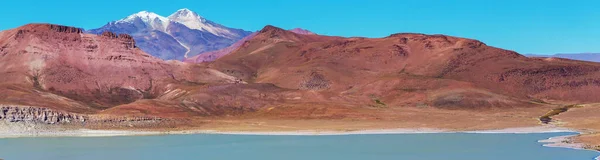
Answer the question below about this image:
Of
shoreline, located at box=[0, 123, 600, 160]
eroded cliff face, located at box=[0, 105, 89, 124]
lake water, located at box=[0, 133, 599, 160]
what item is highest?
eroded cliff face, located at box=[0, 105, 89, 124]

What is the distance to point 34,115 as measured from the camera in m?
116

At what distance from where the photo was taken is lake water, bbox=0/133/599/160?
7169 cm

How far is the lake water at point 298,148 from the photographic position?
235ft

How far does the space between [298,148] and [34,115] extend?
1982 inches

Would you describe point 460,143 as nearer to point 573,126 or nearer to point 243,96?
point 573,126

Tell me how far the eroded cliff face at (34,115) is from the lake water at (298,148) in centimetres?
1193

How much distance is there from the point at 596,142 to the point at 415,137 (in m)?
27.5

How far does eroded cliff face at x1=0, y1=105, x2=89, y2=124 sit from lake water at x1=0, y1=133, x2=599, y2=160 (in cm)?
1193

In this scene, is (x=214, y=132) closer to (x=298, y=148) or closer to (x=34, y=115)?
(x=34, y=115)

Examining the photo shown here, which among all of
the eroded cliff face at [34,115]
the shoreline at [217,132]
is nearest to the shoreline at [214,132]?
the shoreline at [217,132]

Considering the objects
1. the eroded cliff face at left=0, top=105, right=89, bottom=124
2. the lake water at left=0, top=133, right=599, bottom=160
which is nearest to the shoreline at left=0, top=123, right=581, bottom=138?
the eroded cliff face at left=0, top=105, right=89, bottom=124

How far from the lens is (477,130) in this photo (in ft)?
374

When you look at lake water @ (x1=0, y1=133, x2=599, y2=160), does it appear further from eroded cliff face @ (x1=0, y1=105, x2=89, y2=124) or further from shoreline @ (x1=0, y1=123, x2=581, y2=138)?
eroded cliff face @ (x1=0, y1=105, x2=89, y2=124)

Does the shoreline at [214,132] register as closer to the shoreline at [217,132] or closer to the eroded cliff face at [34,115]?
the shoreline at [217,132]
